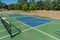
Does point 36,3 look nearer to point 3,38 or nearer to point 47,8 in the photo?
point 47,8

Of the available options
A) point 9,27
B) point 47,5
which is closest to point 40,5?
point 47,5

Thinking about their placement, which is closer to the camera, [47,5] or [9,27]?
[9,27]

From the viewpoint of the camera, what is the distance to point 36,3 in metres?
44.6

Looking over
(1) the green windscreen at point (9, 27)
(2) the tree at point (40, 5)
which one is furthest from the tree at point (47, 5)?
(1) the green windscreen at point (9, 27)

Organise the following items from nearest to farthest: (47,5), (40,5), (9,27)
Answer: (9,27), (47,5), (40,5)

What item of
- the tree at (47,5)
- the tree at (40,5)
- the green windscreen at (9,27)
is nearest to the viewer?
the green windscreen at (9,27)

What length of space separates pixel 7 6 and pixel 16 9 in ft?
11.4

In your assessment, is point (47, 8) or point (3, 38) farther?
point (47, 8)

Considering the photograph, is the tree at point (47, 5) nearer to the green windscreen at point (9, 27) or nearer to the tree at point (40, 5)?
the tree at point (40, 5)

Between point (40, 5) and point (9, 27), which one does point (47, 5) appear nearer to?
point (40, 5)

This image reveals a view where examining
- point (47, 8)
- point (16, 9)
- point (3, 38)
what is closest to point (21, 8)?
point (16, 9)

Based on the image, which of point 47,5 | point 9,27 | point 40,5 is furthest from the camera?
point 40,5

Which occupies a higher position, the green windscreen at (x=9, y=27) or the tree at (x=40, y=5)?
the green windscreen at (x=9, y=27)

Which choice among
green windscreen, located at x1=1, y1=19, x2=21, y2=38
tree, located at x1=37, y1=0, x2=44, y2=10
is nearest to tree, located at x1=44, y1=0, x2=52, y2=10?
tree, located at x1=37, y1=0, x2=44, y2=10
